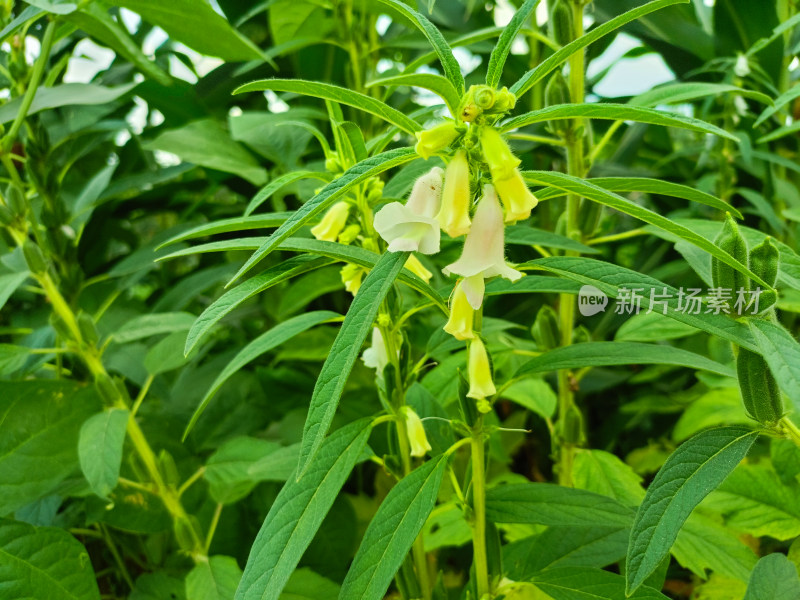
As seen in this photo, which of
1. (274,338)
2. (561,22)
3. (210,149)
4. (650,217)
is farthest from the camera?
(210,149)

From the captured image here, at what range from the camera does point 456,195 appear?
0.43 metres

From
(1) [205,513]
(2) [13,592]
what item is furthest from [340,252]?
(1) [205,513]

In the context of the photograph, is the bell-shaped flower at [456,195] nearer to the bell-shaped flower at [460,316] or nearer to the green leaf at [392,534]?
the bell-shaped flower at [460,316]

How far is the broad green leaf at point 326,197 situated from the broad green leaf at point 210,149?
602mm

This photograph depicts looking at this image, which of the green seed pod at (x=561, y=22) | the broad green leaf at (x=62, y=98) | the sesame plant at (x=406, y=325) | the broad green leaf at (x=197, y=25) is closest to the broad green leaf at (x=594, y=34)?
the sesame plant at (x=406, y=325)

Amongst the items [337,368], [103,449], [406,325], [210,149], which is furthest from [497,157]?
[210,149]

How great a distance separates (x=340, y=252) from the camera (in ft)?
1.58

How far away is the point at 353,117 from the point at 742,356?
2.54 feet

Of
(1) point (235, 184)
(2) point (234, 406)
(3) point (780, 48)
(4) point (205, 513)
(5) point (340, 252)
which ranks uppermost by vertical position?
(3) point (780, 48)

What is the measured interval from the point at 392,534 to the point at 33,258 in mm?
560

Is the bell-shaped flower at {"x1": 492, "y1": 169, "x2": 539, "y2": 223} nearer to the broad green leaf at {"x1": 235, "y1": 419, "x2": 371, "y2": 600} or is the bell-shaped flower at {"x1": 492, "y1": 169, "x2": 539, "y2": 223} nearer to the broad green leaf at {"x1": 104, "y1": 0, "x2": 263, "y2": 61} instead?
the broad green leaf at {"x1": 235, "y1": 419, "x2": 371, "y2": 600}

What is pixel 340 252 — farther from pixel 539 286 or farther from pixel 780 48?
pixel 780 48

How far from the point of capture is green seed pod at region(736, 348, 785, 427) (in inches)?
18.8

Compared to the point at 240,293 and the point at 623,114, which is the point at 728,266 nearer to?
the point at 623,114
